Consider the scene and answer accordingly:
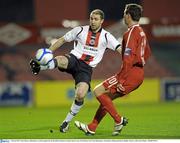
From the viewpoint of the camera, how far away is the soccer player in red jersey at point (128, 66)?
8.77 metres

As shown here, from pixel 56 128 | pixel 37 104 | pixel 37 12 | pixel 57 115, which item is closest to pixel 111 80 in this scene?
pixel 56 128

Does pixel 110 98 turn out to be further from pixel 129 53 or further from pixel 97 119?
pixel 129 53

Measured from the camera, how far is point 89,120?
474 inches

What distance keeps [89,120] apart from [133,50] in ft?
11.7

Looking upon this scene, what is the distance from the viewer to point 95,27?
31.6 ft

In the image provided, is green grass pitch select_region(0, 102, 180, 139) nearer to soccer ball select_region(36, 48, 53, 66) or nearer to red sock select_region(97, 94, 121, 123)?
red sock select_region(97, 94, 121, 123)

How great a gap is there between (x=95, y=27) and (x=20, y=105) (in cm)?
727

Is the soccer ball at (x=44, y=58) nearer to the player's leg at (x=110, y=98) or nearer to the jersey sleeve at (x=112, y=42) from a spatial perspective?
the player's leg at (x=110, y=98)

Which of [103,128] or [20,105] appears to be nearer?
[103,128]

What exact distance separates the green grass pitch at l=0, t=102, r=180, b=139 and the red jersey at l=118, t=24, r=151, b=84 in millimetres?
989

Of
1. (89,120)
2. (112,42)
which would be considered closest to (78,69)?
(112,42)

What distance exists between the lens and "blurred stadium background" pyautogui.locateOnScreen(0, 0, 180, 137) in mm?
16578

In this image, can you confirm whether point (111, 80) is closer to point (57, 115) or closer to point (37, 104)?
point (57, 115)

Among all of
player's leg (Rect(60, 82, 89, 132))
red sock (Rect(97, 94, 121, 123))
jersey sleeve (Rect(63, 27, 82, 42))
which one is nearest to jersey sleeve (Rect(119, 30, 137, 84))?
red sock (Rect(97, 94, 121, 123))
